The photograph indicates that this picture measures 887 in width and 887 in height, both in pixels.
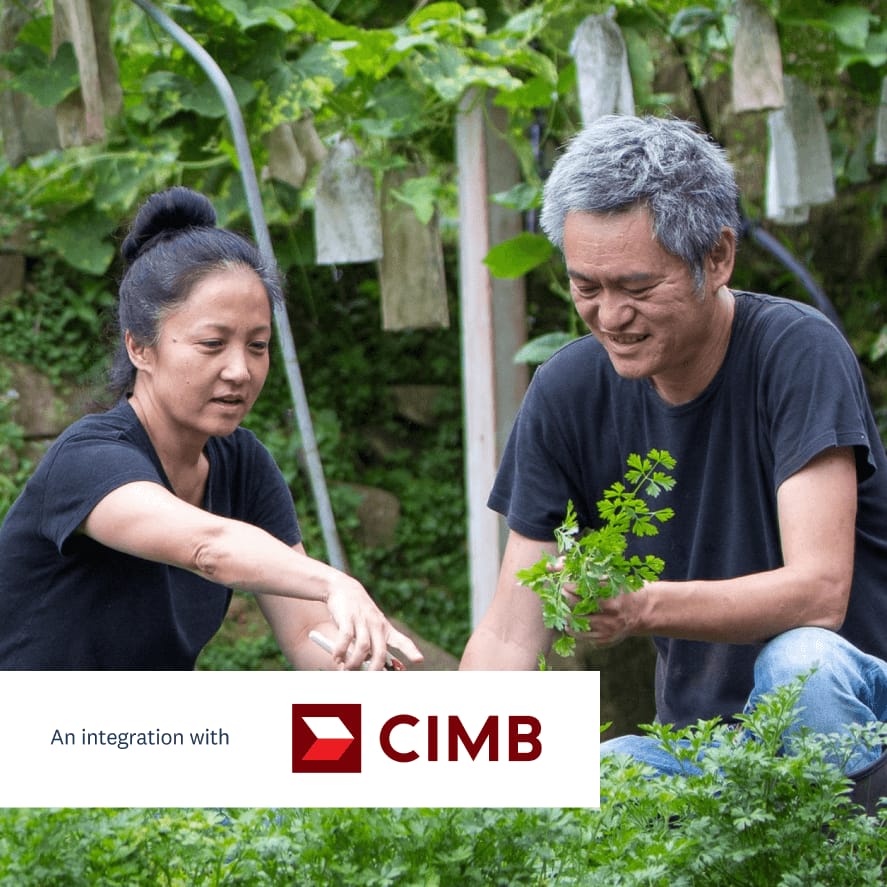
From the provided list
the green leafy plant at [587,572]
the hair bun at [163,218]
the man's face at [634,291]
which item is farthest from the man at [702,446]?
the hair bun at [163,218]

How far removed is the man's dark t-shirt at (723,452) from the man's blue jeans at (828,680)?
0.24 metres

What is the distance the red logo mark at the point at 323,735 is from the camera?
160 cm

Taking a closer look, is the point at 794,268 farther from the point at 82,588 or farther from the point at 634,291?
the point at 82,588

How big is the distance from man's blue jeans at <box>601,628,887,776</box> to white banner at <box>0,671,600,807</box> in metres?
0.29

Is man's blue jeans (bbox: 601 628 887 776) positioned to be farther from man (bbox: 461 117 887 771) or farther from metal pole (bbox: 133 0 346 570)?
metal pole (bbox: 133 0 346 570)

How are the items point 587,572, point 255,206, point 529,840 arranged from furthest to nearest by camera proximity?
point 255,206
point 587,572
point 529,840

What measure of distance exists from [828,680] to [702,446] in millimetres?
527

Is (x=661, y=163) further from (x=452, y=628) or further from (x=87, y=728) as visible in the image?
(x=452, y=628)

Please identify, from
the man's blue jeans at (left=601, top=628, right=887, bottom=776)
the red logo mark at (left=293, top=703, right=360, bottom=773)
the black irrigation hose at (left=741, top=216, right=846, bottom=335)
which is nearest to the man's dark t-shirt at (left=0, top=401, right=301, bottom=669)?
the red logo mark at (left=293, top=703, right=360, bottom=773)

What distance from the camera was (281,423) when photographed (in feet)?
20.7

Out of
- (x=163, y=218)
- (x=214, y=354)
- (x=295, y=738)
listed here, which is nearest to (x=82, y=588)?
(x=214, y=354)

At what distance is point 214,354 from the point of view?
230 cm

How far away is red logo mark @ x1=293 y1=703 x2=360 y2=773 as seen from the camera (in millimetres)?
1602

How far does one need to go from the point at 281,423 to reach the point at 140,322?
3.96 meters
